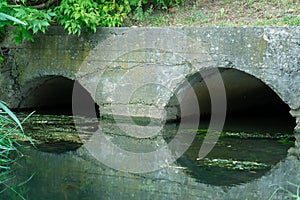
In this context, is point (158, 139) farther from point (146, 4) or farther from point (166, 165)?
point (146, 4)

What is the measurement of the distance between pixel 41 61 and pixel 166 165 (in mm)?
3411

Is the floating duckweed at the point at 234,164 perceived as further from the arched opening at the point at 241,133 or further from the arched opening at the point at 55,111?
the arched opening at the point at 55,111

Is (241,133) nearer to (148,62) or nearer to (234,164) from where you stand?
(148,62)

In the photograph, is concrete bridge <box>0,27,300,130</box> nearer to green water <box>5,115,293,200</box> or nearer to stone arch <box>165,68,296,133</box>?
stone arch <box>165,68,296,133</box>

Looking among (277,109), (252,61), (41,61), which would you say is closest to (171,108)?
(252,61)

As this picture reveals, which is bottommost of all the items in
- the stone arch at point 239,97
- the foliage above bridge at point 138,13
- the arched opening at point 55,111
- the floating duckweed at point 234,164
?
the arched opening at point 55,111

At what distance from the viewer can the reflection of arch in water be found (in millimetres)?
9078

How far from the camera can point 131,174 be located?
556cm

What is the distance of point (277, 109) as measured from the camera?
1043cm

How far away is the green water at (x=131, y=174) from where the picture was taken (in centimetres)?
488

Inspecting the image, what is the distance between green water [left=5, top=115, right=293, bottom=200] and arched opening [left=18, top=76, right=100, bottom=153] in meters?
0.01

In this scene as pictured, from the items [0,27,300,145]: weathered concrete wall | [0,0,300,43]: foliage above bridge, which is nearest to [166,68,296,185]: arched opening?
[0,27,300,145]: weathered concrete wall

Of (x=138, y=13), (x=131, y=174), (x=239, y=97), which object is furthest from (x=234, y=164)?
(x=239, y=97)

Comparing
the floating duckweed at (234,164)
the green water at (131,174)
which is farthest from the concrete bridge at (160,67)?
the floating duckweed at (234,164)
